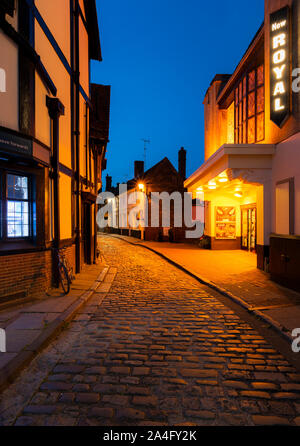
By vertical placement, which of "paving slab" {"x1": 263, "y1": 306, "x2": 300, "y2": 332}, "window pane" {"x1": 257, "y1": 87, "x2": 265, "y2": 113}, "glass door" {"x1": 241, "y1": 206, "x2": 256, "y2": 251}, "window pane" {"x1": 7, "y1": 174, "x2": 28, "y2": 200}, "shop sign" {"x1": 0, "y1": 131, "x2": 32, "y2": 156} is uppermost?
"window pane" {"x1": 257, "y1": 87, "x2": 265, "y2": 113}

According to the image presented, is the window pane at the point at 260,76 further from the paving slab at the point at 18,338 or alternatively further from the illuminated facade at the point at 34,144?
the paving slab at the point at 18,338

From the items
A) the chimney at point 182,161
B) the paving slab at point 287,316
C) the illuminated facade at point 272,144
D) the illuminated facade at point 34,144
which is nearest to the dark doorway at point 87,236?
the illuminated facade at point 34,144

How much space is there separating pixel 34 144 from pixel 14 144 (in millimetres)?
631

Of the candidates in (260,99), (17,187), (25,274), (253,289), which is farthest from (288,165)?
(25,274)

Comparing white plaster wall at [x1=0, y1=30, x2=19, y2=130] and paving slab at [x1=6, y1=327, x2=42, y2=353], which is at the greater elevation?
white plaster wall at [x1=0, y1=30, x2=19, y2=130]

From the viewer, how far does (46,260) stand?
708 cm

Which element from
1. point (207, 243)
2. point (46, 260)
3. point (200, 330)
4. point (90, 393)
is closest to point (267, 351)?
point (200, 330)

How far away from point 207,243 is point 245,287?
1049 cm

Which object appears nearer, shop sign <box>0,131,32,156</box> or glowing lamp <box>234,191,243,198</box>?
shop sign <box>0,131,32,156</box>

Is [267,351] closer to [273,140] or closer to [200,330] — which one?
[200,330]

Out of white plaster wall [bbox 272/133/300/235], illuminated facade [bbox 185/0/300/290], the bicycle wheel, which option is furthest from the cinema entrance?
the bicycle wheel

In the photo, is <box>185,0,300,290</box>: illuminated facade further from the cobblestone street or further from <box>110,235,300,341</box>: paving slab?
the cobblestone street

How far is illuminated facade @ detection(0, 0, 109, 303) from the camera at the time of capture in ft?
18.8

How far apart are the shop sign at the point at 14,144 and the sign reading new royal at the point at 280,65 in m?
7.31
